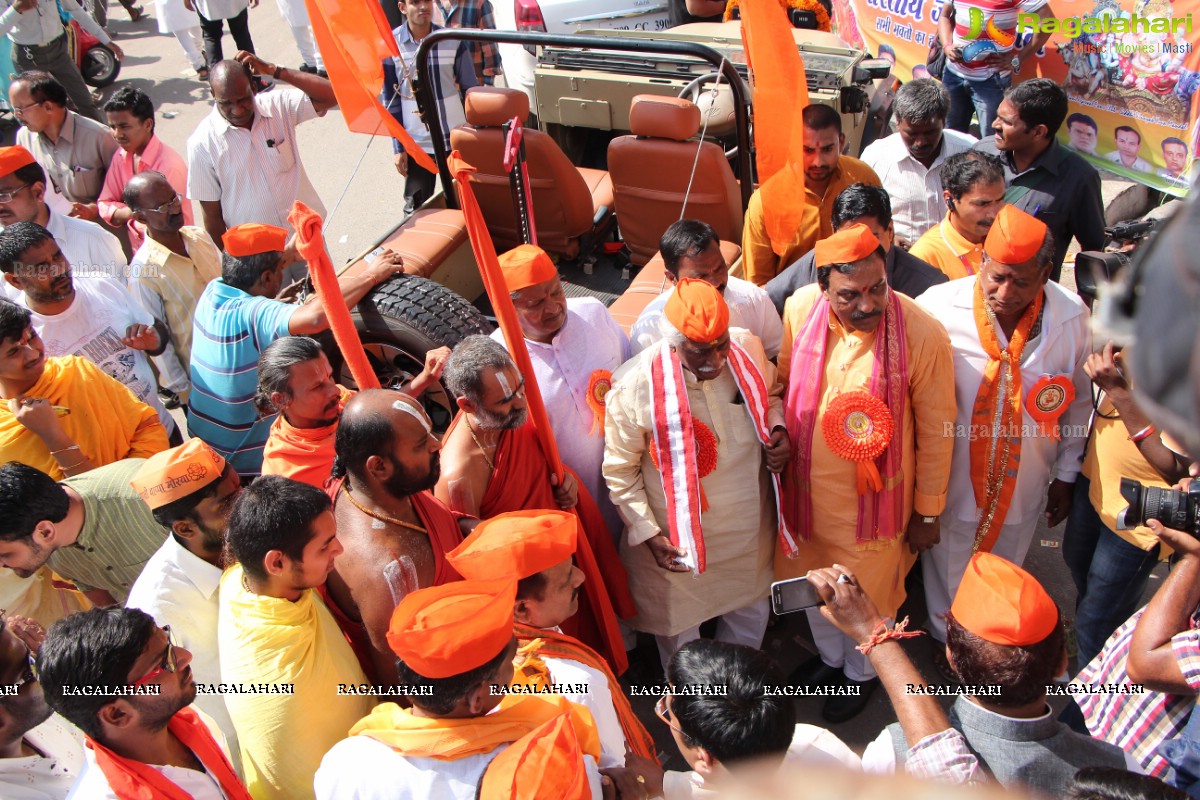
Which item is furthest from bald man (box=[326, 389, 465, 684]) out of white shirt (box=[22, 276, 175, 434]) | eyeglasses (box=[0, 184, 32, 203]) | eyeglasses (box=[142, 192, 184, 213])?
eyeglasses (box=[0, 184, 32, 203])

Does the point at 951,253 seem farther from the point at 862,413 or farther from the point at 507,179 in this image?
the point at 507,179

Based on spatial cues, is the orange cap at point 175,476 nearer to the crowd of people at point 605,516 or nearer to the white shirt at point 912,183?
the crowd of people at point 605,516

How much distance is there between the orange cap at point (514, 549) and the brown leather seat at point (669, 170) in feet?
7.57

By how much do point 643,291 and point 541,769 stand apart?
104 inches

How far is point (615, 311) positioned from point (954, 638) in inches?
88.9

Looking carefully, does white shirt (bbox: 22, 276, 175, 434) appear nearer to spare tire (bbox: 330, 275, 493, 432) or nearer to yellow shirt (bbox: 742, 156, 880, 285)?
spare tire (bbox: 330, 275, 493, 432)

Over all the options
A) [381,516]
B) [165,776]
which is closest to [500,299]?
[381,516]

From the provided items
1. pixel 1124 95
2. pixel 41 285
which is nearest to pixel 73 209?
pixel 41 285

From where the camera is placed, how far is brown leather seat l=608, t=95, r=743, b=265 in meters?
4.34

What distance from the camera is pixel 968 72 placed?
5957mm

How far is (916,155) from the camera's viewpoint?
4.29 m

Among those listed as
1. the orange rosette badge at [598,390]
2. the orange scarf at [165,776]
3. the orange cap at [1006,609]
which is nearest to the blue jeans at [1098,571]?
the orange cap at [1006,609]

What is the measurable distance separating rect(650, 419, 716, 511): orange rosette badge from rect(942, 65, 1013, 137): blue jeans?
3964 millimetres

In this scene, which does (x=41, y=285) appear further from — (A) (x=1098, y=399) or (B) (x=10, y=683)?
(A) (x=1098, y=399)
